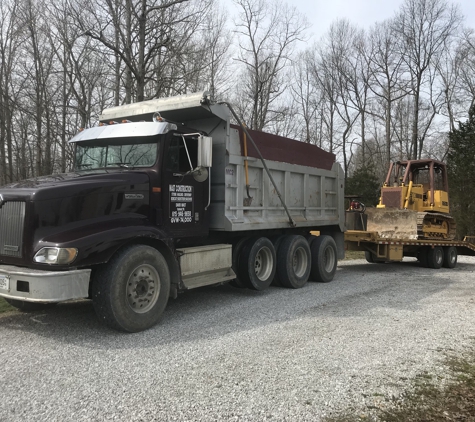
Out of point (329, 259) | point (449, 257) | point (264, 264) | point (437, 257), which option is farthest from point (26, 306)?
point (449, 257)

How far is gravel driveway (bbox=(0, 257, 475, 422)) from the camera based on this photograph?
140 inches

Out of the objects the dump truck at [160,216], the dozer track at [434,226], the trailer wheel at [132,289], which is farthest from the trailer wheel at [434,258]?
the trailer wheel at [132,289]

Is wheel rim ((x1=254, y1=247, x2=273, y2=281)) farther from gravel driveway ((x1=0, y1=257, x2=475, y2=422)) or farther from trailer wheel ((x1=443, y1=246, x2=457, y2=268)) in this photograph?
trailer wheel ((x1=443, y1=246, x2=457, y2=268))

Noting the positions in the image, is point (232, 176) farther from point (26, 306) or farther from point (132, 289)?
point (26, 306)

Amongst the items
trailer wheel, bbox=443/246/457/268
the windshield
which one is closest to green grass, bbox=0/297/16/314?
the windshield

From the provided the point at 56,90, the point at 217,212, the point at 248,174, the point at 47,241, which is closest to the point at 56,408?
the point at 47,241

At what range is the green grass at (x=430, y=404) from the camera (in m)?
3.40

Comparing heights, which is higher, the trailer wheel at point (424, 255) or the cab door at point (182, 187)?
the cab door at point (182, 187)

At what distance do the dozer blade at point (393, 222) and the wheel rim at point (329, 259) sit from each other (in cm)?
356

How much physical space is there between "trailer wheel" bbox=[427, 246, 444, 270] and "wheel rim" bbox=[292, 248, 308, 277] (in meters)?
6.12

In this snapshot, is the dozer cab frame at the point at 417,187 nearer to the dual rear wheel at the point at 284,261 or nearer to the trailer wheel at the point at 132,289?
the dual rear wheel at the point at 284,261

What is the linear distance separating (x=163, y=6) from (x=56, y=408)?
1431 centimetres

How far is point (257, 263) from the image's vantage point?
851 cm

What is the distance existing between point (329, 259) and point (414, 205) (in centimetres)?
585
